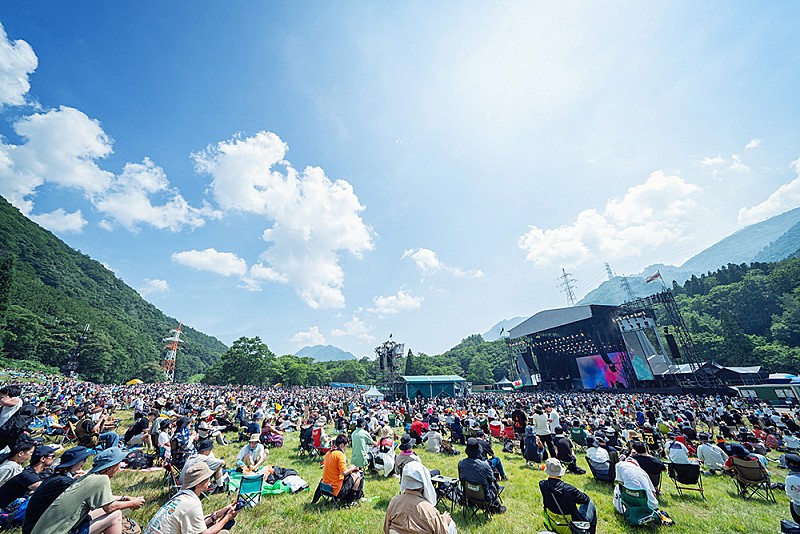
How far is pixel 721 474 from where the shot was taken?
8320mm

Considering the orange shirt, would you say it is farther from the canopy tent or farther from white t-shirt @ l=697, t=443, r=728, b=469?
the canopy tent

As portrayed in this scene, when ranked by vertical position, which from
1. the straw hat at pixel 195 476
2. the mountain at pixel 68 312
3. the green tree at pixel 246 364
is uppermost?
the mountain at pixel 68 312

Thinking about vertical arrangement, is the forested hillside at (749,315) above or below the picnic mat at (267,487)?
above

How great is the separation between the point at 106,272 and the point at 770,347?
171 meters

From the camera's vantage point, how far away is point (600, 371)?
→ 36.8 m

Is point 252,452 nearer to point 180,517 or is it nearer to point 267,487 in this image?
point 267,487

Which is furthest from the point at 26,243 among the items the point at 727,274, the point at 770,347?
the point at 727,274

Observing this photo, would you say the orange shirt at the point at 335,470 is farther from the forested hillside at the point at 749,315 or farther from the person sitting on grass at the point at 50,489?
the forested hillside at the point at 749,315

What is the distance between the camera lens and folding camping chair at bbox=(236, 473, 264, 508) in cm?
524

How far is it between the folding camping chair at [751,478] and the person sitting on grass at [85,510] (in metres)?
11.0

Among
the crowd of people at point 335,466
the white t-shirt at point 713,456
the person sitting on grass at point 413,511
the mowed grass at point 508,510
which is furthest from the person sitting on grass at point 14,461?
the white t-shirt at point 713,456

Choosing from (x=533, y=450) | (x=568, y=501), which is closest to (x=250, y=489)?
(x=568, y=501)

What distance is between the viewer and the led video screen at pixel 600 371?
3553 cm

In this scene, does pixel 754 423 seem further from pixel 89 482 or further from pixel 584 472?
pixel 89 482
